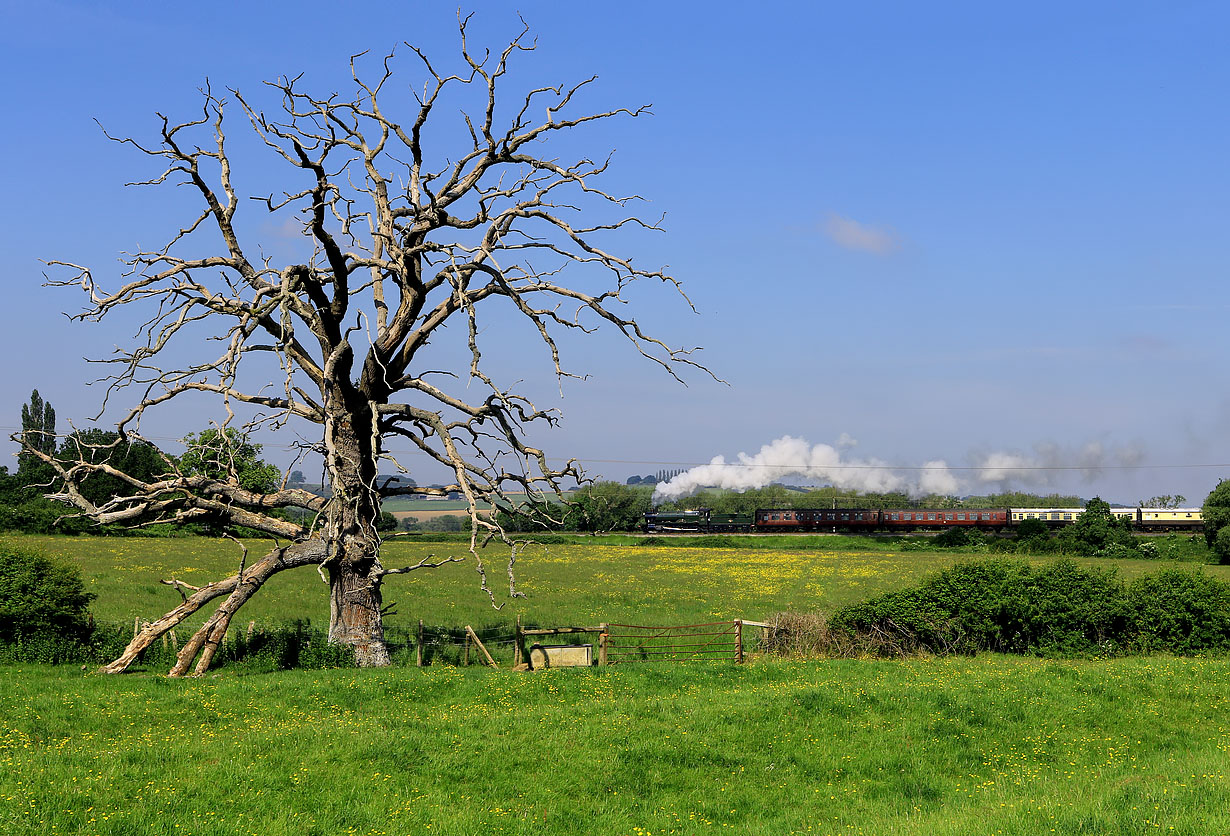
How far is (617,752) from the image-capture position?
1666cm

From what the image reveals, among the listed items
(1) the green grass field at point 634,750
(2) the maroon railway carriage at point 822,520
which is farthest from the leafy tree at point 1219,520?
(1) the green grass field at point 634,750

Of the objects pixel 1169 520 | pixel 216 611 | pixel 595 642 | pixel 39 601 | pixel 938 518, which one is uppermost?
pixel 39 601

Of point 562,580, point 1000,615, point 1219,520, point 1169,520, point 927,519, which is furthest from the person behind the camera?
point 1169,520

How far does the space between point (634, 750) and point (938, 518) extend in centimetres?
9462

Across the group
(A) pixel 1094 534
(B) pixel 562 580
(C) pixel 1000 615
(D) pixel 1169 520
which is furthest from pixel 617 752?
(D) pixel 1169 520

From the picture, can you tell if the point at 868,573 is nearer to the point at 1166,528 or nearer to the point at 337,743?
the point at 337,743

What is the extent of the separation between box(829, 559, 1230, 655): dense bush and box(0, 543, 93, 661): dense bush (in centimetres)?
2107

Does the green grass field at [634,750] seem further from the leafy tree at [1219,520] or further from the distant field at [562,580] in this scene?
the leafy tree at [1219,520]

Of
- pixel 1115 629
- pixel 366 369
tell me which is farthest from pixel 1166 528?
pixel 366 369

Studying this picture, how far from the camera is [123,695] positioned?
63.8 feet

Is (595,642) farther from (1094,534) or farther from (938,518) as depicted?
(938,518)

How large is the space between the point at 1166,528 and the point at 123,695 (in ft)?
363

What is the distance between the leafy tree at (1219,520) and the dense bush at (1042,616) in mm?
52824

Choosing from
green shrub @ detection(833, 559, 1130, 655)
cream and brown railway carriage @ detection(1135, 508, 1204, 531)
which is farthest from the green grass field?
cream and brown railway carriage @ detection(1135, 508, 1204, 531)
